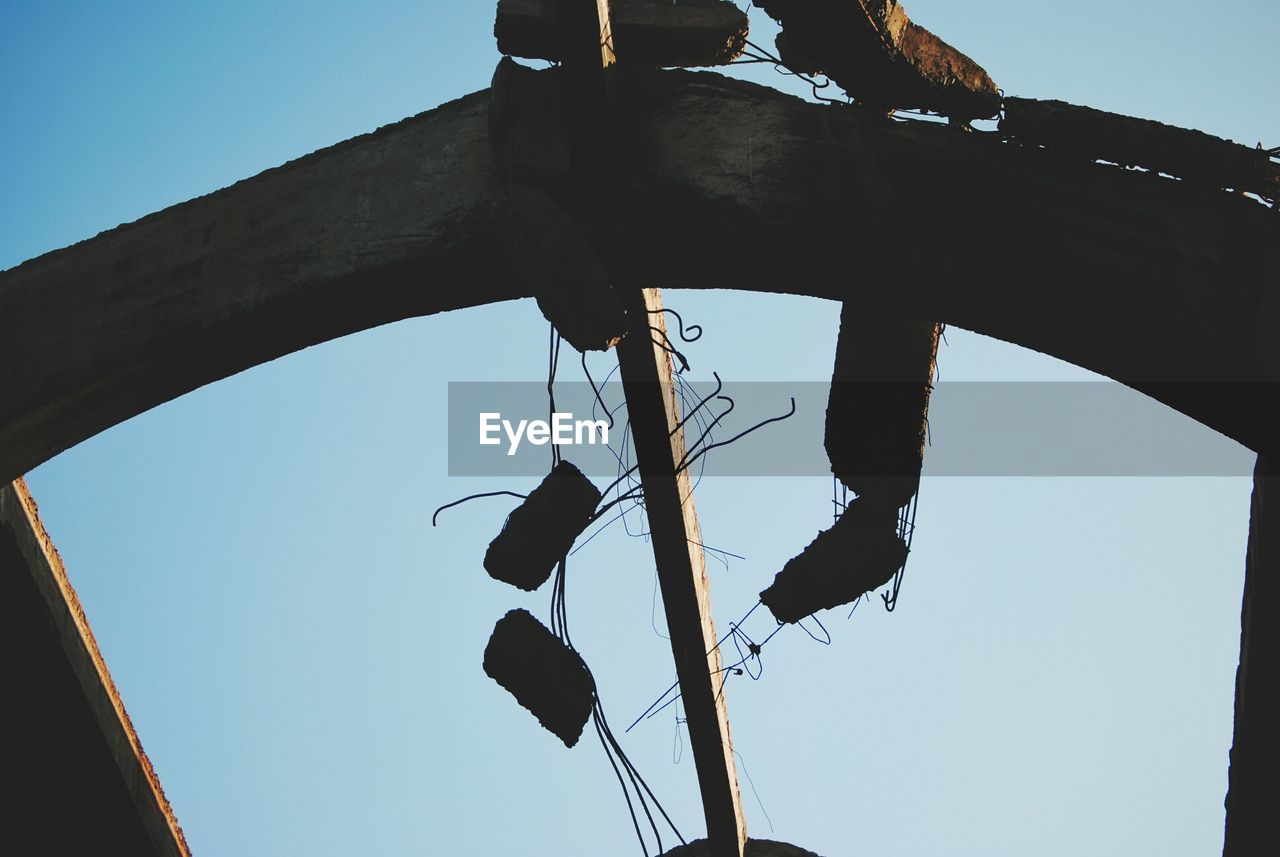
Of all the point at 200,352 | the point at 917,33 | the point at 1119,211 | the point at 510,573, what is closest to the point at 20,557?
the point at 200,352

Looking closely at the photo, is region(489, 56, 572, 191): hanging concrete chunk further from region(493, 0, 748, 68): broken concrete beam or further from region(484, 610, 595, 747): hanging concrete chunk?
region(484, 610, 595, 747): hanging concrete chunk

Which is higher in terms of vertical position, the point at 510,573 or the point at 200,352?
the point at 200,352

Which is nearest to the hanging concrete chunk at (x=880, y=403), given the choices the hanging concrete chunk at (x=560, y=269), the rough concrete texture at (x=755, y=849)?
the hanging concrete chunk at (x=560, y=269)

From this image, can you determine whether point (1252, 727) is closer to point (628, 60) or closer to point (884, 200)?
point (884, 200)

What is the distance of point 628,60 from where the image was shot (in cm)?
475

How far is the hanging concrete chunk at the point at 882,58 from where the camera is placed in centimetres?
450

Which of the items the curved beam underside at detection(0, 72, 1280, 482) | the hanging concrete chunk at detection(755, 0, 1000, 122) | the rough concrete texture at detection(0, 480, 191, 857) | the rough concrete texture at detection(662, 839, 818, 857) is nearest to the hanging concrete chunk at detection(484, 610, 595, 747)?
the curved beam underside at detection(0, 72, 1280, 482)

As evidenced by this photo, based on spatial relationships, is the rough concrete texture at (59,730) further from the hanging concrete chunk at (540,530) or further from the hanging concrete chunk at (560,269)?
the hanging concrete chunk at (560,269)

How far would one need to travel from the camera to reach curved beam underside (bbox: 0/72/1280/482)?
4523 millimetres

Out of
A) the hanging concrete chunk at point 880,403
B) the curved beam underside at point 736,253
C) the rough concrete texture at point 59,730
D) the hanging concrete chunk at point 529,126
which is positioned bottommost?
the rough concrete texture at point 59,730

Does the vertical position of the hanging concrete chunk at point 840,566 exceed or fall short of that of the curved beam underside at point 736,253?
it falls short

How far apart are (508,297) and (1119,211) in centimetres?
220

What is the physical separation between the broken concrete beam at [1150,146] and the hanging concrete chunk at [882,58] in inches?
8.1

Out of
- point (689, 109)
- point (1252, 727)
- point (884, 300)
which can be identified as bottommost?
point (1252, 727)
